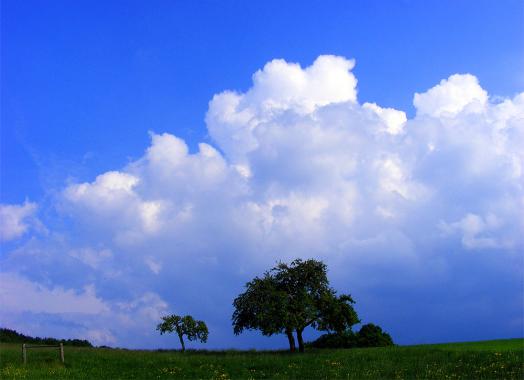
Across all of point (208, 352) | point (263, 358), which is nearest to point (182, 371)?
point (263, 358)

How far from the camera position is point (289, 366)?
43281 millimetres

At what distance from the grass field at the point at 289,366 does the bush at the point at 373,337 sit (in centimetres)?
2139

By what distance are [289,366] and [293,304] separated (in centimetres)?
1741

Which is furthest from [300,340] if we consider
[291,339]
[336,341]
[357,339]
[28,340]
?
[28,340]

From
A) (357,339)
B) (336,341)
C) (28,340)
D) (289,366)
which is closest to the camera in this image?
(289,366)

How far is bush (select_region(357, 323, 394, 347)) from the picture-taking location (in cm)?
7019

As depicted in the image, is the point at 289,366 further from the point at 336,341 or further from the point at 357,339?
the point at 357,339

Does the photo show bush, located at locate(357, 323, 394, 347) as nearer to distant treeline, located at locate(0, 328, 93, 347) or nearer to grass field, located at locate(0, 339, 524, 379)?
grass field, located at locate(0, 339, 524, 379)

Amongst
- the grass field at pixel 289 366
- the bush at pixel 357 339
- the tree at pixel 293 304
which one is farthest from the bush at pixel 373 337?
the grass field at pixel 289 366

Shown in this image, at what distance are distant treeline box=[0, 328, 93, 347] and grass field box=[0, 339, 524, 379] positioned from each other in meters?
26.8

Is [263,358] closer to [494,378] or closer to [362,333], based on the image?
[494,378]

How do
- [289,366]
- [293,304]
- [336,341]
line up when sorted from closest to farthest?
[289,366]
[293,304]
[336,341]

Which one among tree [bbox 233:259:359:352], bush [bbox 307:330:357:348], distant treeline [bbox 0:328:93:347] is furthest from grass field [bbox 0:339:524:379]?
distant treeline [bbox 0:328:93:347]

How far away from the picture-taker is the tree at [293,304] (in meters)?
59.7
